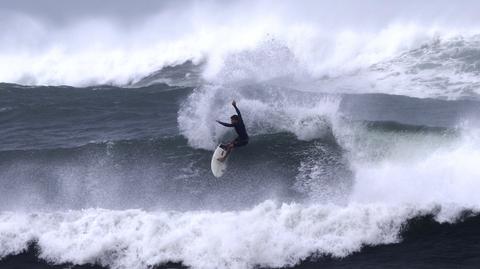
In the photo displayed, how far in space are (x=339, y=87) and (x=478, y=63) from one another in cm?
664

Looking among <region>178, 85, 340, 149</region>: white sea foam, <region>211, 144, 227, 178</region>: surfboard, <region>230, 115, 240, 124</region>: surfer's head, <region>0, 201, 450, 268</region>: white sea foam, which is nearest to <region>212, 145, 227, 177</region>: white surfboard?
<region>211, 144, 227, 178</region>: surfboard

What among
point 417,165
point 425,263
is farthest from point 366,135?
point 425,263

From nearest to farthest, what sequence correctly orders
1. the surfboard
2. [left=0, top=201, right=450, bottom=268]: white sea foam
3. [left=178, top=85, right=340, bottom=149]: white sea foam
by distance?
1. [left=0, top=201, right=450, bottom=268]: white sea foam
2. the surfboard
3. [left=178, top=85, right=340, bottom=149]: white sea foam

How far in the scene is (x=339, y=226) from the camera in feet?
35.2

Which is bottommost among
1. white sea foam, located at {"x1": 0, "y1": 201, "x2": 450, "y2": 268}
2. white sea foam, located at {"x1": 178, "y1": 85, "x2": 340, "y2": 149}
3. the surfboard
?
white sea foam, located at {"x1": 0, "y1": 201, "x2": 450, "y2": 268}

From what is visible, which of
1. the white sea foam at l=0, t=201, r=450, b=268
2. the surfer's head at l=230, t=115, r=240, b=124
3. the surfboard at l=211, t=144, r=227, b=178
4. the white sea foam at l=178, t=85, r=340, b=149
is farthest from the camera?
the white sea foam at l=178, t=85, r=340, b=149

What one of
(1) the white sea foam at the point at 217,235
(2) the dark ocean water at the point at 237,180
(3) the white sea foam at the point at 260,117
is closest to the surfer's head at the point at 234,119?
(2) the dark ocean water at the point at 237,180

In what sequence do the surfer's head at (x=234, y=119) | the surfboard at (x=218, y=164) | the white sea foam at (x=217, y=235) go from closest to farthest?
the white sea foam at (x=217, y=235) < the surfer's head at (x=234, y=119) < the surfboard at (x=218, y=164)

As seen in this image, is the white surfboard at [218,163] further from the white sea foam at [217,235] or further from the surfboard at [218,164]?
the white sea foam at [217,235]

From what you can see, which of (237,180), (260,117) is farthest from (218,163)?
(260,117)

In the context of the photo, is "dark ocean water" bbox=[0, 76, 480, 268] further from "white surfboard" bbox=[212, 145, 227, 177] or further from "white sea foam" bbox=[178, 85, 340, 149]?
"white surfboard" bbox=[212, 145, 227, 177]

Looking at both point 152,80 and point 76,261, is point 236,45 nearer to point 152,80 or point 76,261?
point 152,80

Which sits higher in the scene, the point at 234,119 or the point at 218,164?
the point at 234,119

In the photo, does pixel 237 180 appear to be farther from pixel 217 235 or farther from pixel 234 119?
pixel 217 235
